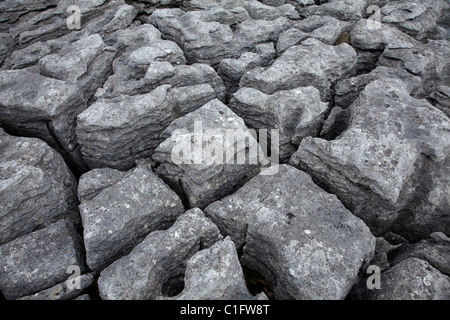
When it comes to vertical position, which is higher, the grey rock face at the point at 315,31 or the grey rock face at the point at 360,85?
the grey rock face at the point at 315,31

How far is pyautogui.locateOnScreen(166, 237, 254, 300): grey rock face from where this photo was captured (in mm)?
4812

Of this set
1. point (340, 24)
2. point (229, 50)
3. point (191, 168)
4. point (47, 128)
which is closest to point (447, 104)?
point (340, 24)

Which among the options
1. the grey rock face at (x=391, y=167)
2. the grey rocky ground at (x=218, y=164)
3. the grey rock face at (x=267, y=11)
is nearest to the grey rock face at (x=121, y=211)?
the grey rocky ground at (x=218, y=164)

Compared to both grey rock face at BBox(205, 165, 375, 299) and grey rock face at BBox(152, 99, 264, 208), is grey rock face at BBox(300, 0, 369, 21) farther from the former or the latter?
grey rock face at BBox(205, 165, 375, 299)

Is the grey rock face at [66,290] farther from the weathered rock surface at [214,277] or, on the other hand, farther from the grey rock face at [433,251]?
the grey rock face at [433,251]

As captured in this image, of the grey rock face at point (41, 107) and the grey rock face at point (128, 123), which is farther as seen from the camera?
the grey rock face at point (41, 107)

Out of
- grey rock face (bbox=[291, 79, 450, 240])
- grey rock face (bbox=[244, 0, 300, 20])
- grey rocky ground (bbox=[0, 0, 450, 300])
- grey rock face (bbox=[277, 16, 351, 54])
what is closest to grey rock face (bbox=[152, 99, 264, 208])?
grey rocky ground (bbox=[0, 0, 450, 300])

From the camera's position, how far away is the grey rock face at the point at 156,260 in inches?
195

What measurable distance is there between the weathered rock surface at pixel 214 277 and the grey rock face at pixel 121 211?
3.70 ft

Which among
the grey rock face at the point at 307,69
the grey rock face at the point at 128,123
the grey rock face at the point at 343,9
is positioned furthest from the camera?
the grey rock face at the point at 343,9

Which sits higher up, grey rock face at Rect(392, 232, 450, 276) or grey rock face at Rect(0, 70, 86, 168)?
grey rock face at Rect(0, 70, 86, 168)

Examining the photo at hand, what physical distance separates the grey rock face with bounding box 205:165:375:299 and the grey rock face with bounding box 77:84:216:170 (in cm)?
201

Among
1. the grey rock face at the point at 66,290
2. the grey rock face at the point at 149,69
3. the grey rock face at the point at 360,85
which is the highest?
the grey rock face at the point at 149,69

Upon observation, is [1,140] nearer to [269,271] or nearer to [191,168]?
[191,168]
